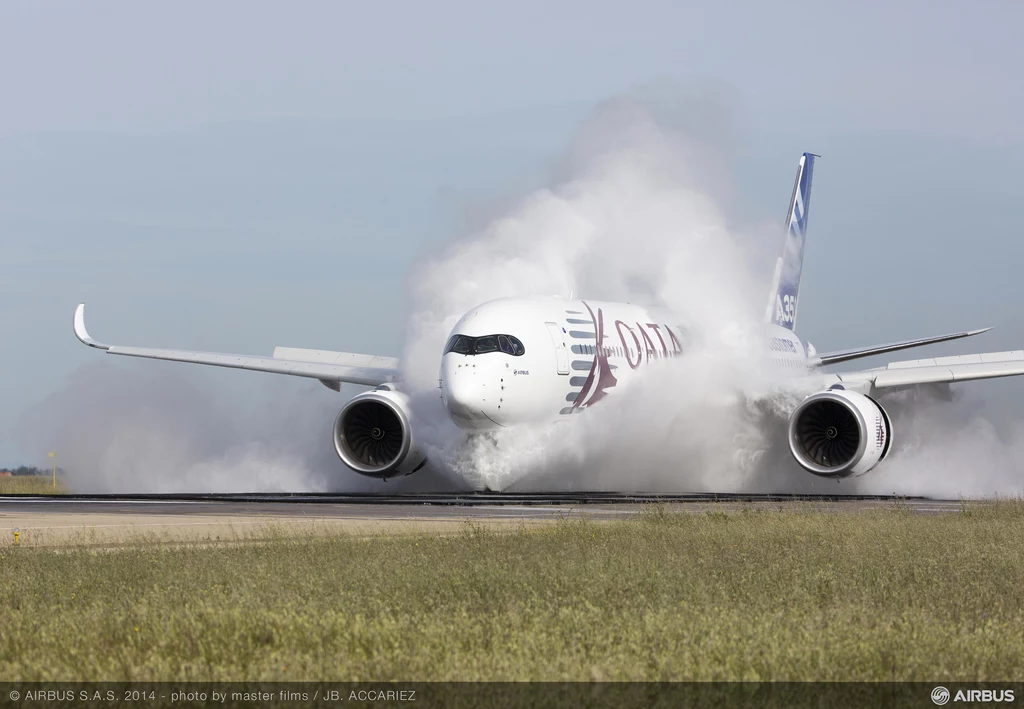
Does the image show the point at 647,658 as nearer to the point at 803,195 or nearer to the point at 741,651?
the point at 741,651

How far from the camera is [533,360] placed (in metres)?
29.6

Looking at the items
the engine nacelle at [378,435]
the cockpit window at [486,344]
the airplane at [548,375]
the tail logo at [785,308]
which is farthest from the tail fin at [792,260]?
the cockpit window at [486,344]

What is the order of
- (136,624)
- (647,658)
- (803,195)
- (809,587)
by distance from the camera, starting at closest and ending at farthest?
(647,658) < (136,624) < (809,587) < (803,195)

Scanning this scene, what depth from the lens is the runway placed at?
60.6 ft

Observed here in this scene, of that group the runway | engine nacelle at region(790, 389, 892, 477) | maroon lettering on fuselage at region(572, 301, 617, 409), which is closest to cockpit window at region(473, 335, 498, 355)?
maroon lettering on fuselage at region(572, 301, 617, 409)

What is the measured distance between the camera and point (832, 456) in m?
33.8

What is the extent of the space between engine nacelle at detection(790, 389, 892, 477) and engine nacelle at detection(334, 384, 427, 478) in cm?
912

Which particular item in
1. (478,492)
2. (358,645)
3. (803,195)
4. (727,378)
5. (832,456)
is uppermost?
(803,195)

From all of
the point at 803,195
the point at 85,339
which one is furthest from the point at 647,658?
the point at 803,195

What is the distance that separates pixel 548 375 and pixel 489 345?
1557 mm

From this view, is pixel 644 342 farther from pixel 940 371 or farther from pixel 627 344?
pixel 940 371

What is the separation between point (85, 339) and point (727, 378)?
17.1 metres

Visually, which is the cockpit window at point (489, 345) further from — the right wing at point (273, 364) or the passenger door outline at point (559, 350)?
the right wing at point (273, 364)

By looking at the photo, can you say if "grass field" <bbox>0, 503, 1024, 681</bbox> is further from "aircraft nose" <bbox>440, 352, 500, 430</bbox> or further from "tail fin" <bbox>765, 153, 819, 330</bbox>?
"tail fin" <bbox>765, 153, 819, 330</bbox>
